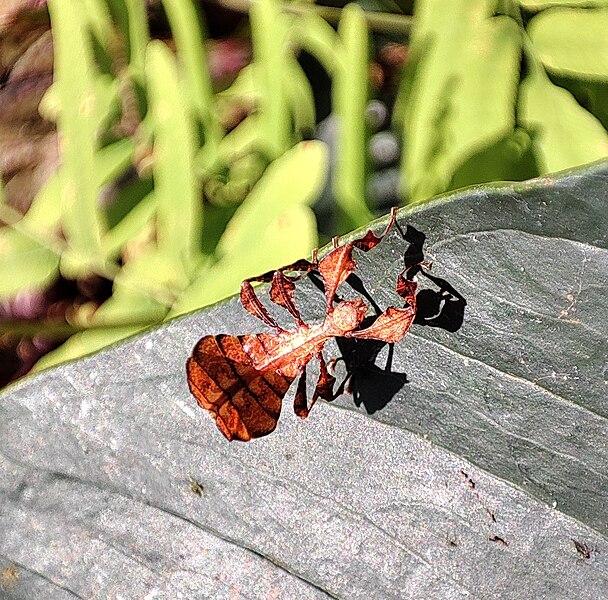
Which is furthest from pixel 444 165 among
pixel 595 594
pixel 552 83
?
pixel 595 594

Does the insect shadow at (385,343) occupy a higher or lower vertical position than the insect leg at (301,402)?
higher

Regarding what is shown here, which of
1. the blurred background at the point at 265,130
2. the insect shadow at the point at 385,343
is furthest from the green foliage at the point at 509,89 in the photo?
the insect shadow at the point at 385,343

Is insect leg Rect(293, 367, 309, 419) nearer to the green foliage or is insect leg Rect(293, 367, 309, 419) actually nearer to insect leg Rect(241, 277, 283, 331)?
insect leg Rect(241, 277, 283, 331)

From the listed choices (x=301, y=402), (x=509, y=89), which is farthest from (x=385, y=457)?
(x=509, y=89)

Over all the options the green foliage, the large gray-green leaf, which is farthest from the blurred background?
the large gray-green leaf

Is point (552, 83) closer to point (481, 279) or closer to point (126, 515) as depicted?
point (481, 279)

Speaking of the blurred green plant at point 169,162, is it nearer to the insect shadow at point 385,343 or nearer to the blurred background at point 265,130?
the blurred background at point 265,130

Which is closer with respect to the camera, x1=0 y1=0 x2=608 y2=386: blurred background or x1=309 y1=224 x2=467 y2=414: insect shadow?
x1=309 y1=224 x2=467 y2=414: insect shadow
